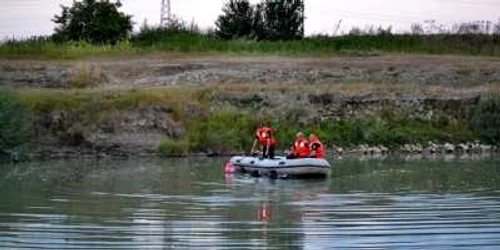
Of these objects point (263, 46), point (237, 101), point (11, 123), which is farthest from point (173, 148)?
point (263, 46)

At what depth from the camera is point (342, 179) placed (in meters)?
33.3

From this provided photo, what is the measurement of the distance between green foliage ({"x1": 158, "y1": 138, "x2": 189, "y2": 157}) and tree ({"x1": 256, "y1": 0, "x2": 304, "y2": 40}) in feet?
86.2

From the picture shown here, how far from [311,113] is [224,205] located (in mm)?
25550

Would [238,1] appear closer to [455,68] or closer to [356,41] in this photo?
[356,41]

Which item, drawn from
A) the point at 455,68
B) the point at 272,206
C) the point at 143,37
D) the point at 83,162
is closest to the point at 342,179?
the point at 272,206

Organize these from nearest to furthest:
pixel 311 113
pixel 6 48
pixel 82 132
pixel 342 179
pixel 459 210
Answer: pixel 459 210
pixel 342 179
pixel 82 132
pixel 311 113
pixel 6 48

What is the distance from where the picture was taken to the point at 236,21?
71000mm

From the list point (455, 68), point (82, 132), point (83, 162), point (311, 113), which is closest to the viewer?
point (83, 162)

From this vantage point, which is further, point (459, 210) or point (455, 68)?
point (455, 68)

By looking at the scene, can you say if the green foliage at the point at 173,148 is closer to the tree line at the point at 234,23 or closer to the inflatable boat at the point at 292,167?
the inflatable boat at the point at 292,167

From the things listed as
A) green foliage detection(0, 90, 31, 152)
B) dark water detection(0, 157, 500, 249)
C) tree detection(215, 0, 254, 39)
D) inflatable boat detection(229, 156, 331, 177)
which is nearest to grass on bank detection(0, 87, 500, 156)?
green foliage detection(0, 90, 31, 152)

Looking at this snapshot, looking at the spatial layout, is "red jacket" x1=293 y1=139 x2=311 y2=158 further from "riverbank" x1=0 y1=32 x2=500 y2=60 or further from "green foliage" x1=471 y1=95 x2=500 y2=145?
"riverbank" x1=0 y1=32 x2=500 y2=60

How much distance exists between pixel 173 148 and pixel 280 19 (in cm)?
2796

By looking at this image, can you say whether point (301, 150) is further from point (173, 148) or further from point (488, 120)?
point (488, 120)
